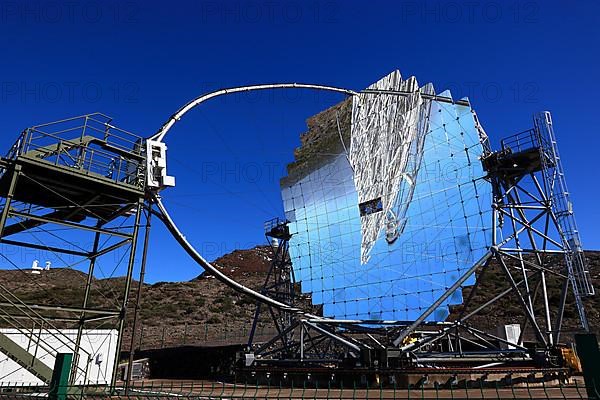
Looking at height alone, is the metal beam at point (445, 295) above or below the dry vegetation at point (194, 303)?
below

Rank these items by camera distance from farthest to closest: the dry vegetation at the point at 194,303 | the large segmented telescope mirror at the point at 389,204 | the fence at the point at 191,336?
the dry vegetation at the point at 194,303
the fence at the point at 191,336
the large segmented telescope mirror at the point at 389,204

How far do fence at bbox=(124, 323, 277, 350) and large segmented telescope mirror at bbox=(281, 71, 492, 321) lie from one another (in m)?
16.6

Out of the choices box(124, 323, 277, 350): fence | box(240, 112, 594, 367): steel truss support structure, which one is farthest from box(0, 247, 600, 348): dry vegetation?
box(240, 112, 594, 367): steel truss support structure

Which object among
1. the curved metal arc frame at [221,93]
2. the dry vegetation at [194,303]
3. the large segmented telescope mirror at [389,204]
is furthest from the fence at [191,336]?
the curved metal arc frame at [221,93]

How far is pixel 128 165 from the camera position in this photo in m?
17.6

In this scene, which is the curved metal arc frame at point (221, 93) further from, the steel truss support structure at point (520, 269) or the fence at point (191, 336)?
the fence at point (191, 336)

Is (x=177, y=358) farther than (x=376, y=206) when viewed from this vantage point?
Yes

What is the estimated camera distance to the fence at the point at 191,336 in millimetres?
37500

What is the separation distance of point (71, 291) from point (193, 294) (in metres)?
14.7

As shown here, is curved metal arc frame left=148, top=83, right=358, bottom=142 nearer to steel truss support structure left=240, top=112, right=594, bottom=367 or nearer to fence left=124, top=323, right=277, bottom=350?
steel truss support structure left=240, top=112, right=594, bottom=367

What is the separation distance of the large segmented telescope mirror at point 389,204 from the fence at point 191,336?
16592mm

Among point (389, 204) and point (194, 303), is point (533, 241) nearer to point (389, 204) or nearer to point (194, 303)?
point (389, 204)

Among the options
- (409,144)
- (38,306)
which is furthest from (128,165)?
(409,144)

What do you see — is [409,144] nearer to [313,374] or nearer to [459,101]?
[459,101]
